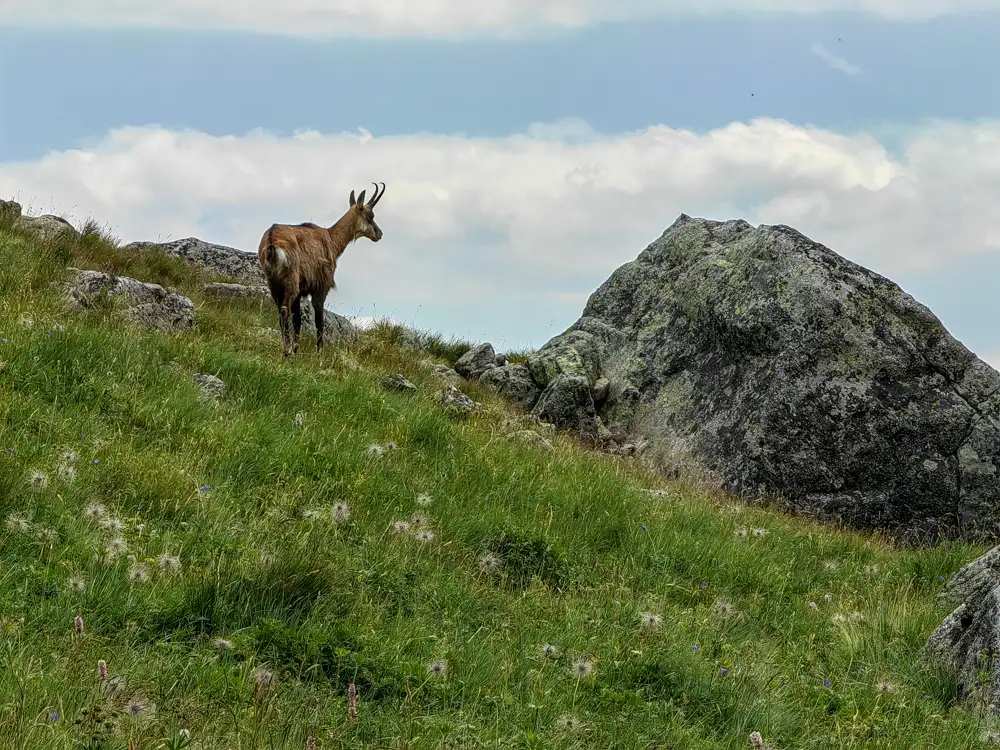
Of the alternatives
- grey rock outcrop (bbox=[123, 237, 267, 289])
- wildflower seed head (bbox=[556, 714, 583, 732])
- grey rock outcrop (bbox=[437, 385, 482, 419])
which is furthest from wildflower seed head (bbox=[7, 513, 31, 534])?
grey rock outcrop (bbox=[123, 237, 267, 289])

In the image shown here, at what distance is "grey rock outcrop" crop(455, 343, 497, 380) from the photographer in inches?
663

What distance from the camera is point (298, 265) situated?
14.0 meters

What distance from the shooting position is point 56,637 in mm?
4305

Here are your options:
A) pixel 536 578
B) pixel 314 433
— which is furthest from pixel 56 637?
pixel 314 433

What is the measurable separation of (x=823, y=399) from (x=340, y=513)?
319 inches

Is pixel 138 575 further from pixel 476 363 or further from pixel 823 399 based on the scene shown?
pixel 476 363

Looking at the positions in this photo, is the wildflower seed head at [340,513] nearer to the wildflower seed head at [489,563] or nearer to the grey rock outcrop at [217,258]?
the wildflower seed head at [489,563]

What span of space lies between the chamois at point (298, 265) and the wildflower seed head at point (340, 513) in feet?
22.2

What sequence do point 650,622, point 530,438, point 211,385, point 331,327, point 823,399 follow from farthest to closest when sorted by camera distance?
1. point 331,327
2. point 823,399
3. point 530,438
4. point 211,385
5. point 650,622

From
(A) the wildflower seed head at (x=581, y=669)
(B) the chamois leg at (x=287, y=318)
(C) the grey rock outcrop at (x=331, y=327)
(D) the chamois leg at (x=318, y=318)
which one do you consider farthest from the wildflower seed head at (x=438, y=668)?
(C) the grey rock outcrop at (x=331, y=327)

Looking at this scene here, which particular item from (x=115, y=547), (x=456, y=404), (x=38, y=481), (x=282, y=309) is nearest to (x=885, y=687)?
(x=115, y=547)

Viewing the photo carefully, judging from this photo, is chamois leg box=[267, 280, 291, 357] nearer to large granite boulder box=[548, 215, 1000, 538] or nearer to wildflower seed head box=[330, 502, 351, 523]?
large granite boulder box=[548, 215, 1000, 538]

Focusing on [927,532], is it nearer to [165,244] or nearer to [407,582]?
[407,582]

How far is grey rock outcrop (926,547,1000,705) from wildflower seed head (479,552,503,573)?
120 inches
